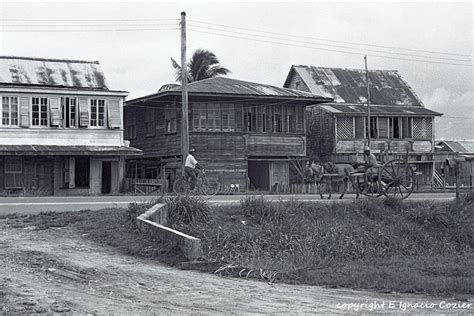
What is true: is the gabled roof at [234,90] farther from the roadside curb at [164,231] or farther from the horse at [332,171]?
the roadside curb at [164,231]

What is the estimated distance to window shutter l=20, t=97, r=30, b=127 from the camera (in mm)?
33562

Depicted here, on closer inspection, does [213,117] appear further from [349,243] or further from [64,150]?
[349,243]

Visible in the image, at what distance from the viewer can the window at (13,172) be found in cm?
3406

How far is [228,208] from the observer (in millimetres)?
15781

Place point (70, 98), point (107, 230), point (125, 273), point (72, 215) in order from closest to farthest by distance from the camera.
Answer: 1. point (125, 273)
2. point (107, 230)
3. point (72, 215)
4. point (70, 98)

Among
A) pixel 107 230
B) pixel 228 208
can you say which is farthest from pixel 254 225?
pixel 107 230

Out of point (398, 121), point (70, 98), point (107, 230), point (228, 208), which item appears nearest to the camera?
point (107, 230)

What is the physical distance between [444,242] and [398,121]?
29.2 meters

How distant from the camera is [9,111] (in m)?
33.4

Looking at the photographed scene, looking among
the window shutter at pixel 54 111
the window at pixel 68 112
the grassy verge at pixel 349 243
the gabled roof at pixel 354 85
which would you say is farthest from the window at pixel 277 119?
the grassy verge at pixel 349 243

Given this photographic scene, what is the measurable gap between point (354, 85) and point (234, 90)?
552 inches

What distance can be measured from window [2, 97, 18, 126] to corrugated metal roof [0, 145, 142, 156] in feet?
4.95

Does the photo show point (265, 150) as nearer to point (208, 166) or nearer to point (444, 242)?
point (208, 166)

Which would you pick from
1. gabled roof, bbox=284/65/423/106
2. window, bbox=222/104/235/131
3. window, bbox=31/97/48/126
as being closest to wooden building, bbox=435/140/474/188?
gabled roof, bbox=284/65/423/106
